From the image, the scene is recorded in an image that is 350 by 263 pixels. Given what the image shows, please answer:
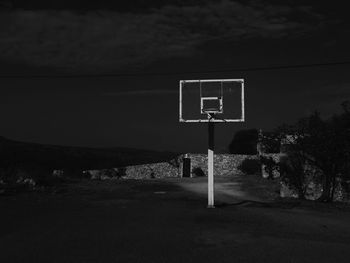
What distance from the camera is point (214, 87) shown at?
60.2 ft

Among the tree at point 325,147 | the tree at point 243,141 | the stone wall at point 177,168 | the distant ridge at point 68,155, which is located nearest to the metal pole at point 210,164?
the tree at point 325,147

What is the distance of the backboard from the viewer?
717 inches

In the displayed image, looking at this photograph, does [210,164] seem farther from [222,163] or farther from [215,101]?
[222,163]

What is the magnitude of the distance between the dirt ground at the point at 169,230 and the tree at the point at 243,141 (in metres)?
38.9

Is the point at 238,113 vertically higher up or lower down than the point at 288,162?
higher up

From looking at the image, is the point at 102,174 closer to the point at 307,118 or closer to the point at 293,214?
the point at 307,118

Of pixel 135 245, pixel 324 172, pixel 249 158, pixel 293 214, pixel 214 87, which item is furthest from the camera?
pixel 249 158

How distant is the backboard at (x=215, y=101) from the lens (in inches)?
717

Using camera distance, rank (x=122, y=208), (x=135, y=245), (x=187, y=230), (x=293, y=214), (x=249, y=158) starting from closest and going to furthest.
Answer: (x=135, y=245) < (x=187, y=230) < (x=293, y=214) < (x=122, y=208) < (x=249, y=158)

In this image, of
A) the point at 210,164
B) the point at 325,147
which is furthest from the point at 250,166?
the point at 210,164

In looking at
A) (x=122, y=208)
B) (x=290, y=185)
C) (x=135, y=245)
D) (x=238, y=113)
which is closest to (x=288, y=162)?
(x=290, y=185)

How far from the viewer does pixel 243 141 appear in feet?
203

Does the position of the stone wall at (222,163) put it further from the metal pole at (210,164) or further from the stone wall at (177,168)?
the metal pole at (210,164)

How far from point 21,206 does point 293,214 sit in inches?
346
